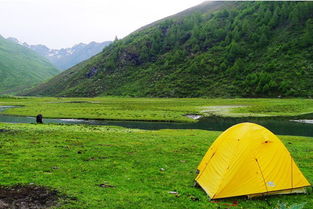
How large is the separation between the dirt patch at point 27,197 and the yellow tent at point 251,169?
8908mm

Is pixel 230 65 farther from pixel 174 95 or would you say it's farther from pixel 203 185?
pixel 203 185

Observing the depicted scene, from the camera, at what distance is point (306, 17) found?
19712cm

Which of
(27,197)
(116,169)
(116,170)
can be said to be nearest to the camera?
(27,197)

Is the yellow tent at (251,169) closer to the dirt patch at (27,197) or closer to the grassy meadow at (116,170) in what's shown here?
the grassy meadow at (116,170)

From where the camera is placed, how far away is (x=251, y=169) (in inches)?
634

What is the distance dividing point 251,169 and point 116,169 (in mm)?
10106

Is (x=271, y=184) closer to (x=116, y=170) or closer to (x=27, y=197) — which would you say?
(x=116, y=170)

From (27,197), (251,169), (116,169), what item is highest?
(251,169)

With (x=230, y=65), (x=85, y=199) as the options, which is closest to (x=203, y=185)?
(x=85, y=199)

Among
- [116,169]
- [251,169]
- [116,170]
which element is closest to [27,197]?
[116,170]

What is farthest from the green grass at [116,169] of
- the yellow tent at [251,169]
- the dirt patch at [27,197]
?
the dirt patch at [27,197]

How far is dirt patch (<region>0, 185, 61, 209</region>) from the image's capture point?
45.2 feet

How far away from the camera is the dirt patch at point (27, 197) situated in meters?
13.8

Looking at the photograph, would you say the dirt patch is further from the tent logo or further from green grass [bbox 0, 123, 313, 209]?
the tent logo
